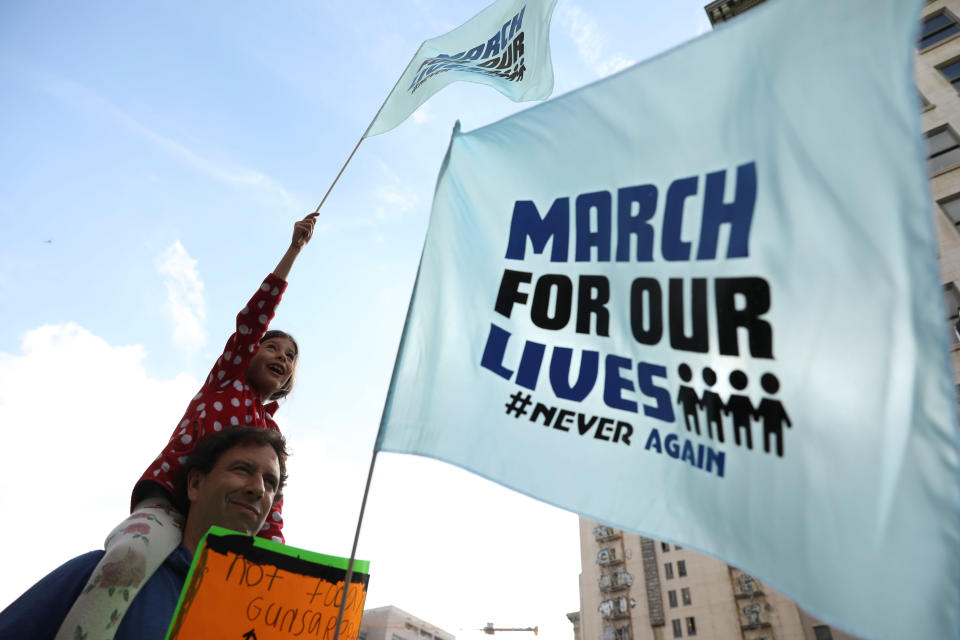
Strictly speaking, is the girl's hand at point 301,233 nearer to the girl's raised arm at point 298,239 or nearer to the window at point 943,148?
the girl's raised arm at point 298,239

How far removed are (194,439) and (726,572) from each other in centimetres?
4949

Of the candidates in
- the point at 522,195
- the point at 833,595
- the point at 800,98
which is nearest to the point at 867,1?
the point at 800,98

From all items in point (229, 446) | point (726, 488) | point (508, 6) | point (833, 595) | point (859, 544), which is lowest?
point (833, 595)

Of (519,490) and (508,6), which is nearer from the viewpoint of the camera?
(519,490)

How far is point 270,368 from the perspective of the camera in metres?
3.94

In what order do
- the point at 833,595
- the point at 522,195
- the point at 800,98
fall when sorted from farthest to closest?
1. the point at 522,195
2. the point at 800,98
3. the point at 833,595

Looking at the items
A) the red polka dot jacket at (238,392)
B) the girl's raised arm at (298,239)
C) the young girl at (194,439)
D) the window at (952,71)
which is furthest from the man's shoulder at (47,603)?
the window at (952,71)

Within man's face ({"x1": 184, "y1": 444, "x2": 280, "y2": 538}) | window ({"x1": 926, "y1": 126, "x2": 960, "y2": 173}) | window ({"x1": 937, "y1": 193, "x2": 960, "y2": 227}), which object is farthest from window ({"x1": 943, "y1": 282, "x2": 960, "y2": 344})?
man's face ({"x1": 184, "y1": 444, "x2": 280, "y2": 538})

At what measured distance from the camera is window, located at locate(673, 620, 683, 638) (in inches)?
1806

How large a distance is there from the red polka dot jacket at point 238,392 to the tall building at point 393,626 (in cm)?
10424

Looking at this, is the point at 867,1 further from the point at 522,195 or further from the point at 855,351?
the point at 522,195

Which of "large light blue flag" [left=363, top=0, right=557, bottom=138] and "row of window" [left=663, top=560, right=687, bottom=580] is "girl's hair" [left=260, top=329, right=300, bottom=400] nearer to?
"large light blue flag" [left=363, top=0, right=557, bottom=138]

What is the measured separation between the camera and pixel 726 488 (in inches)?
85.7

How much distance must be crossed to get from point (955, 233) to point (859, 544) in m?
21.5
